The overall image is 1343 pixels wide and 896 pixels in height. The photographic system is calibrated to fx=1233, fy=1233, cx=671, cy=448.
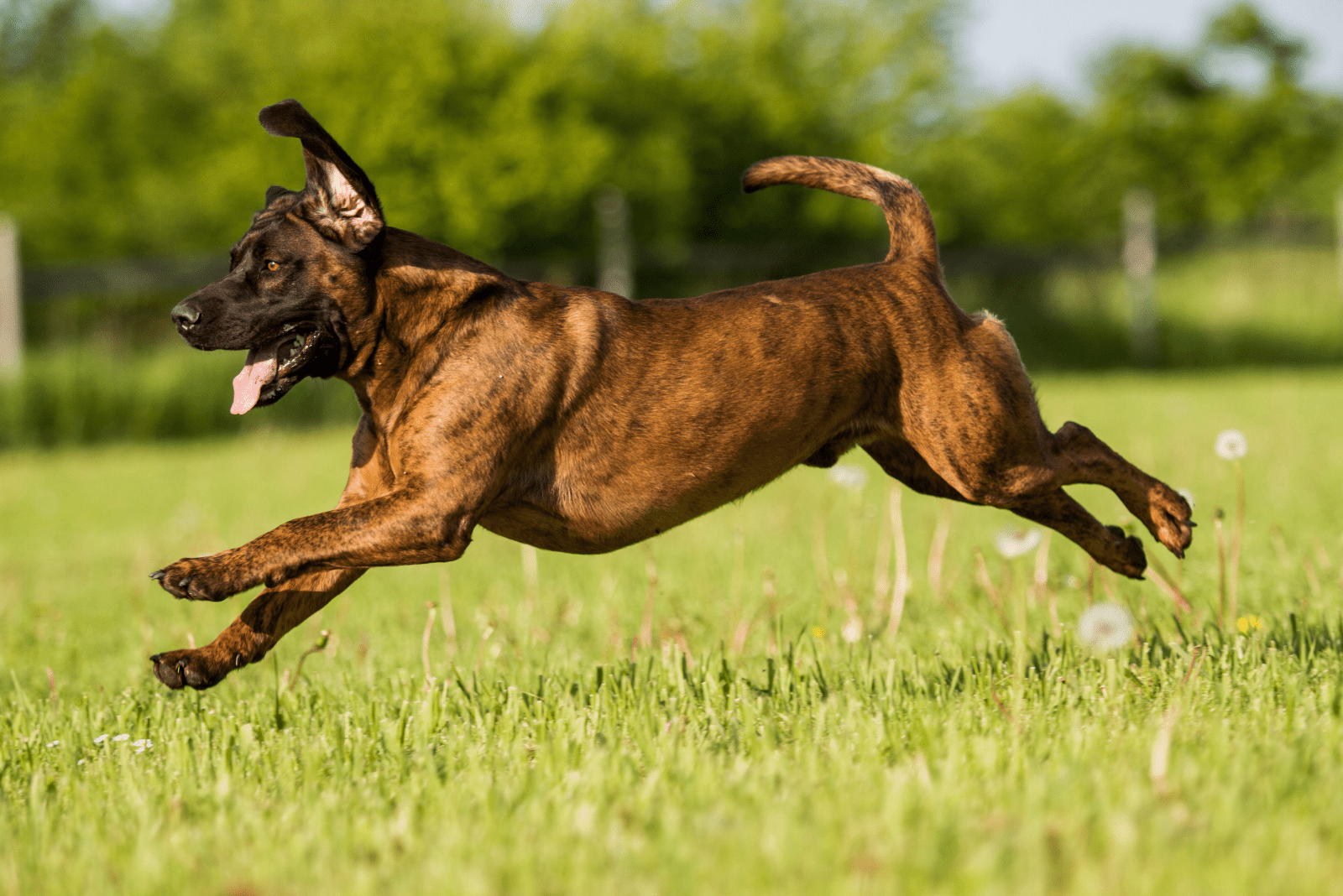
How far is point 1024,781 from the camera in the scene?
8.39 feet

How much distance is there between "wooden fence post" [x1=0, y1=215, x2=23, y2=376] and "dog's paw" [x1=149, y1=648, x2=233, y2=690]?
45.7 feet

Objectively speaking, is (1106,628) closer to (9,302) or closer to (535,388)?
(535,388)

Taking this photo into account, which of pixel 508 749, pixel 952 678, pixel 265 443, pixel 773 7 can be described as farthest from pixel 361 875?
pixel 773 7

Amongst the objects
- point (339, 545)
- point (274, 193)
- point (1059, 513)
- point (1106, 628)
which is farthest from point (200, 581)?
point (1059, 513)

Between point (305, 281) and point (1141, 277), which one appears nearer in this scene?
point (305, 281)

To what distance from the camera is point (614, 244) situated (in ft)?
62.5

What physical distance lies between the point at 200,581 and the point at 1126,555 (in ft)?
9.18

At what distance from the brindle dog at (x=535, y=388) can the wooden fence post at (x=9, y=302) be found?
46.0 feet

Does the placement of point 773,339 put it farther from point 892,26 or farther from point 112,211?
point 892,26

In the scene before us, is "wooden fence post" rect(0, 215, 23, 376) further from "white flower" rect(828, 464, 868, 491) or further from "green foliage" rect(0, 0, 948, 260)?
"white flower" rect(828, 464, 868, 491)

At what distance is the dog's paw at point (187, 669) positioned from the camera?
3.24 m

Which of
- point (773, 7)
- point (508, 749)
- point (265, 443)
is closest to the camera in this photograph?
point (508, 749)

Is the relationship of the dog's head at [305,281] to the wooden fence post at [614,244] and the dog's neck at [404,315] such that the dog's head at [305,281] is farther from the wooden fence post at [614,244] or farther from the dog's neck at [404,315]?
the wooden fence post at [614,244]

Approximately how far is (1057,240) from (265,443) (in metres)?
22.2
